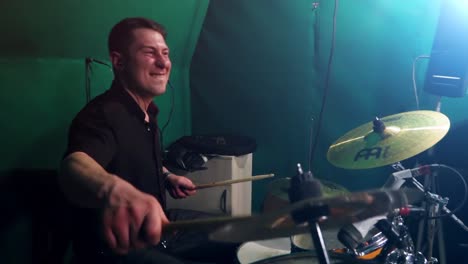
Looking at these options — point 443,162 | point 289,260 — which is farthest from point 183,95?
point 289,260

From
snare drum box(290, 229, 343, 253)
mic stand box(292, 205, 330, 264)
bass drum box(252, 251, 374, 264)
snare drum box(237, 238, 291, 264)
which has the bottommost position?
snare drum box(237, 238, 291, 264)

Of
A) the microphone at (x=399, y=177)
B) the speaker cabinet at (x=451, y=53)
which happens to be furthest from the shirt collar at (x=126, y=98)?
the speaker cabinet at (x=451, y=53)

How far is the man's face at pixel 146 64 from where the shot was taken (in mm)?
1483

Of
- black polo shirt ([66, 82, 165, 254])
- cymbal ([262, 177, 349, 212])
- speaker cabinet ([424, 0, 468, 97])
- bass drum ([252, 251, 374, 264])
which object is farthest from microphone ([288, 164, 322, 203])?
speaker cabinet ([424, 0, 468, 97])

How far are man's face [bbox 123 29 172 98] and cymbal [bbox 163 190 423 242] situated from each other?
3.41 ft

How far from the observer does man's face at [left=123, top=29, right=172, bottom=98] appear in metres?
1.48

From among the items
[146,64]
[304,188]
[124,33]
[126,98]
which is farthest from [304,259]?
[124,33]

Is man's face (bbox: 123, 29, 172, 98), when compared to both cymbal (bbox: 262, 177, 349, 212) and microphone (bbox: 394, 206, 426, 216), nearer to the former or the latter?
cymbal (bbox: 262, 177, 349, 212)

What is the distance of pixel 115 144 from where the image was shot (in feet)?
3.92

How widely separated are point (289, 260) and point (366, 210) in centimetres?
49

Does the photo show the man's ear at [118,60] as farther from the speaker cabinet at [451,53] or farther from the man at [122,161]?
the speaker cabinet at [451,53]

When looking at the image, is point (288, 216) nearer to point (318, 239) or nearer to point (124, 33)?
point (318, 239)

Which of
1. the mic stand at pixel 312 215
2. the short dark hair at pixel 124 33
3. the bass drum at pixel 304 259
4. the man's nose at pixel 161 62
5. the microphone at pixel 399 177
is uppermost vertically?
the short dark hair at pixel 124 33

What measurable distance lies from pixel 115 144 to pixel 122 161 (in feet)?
0.40
